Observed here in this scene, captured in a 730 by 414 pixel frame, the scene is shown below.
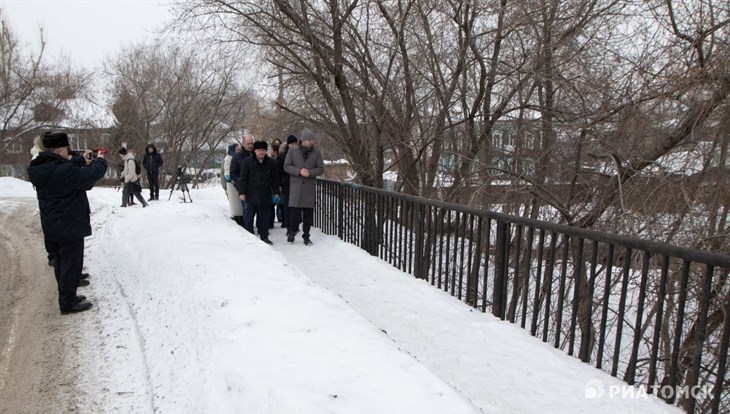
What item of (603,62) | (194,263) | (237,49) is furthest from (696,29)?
(237,49)

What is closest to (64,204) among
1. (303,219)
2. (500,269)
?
(303,219)

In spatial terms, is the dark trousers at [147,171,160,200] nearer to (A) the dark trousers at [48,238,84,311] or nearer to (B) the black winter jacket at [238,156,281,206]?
(B) the black winter jacket at [238,156,281,206]

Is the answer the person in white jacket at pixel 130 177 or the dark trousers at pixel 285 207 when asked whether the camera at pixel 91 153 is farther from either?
the person in white jacket at pixel 130 177

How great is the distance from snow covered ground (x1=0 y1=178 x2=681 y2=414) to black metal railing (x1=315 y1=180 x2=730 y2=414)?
0.30m

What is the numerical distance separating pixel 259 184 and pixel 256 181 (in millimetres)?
67

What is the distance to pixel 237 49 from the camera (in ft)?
39.8

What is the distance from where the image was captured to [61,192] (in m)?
4.90

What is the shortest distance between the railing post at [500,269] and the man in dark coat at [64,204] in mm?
4151

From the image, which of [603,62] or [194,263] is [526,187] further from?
[194,263]

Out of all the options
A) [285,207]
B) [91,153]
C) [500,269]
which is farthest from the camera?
[285,207]

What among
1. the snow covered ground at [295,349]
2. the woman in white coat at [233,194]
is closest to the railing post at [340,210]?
the woman in white coat at [233,194]

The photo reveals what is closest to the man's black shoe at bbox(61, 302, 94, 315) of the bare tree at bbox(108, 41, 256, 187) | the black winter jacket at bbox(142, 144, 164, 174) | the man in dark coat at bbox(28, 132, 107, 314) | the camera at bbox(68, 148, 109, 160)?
the man in dark coat at bbox(28, 132, 107, 314)

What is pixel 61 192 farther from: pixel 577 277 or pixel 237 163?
pixel 577 277

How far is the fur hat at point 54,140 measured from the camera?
4.81 metres
